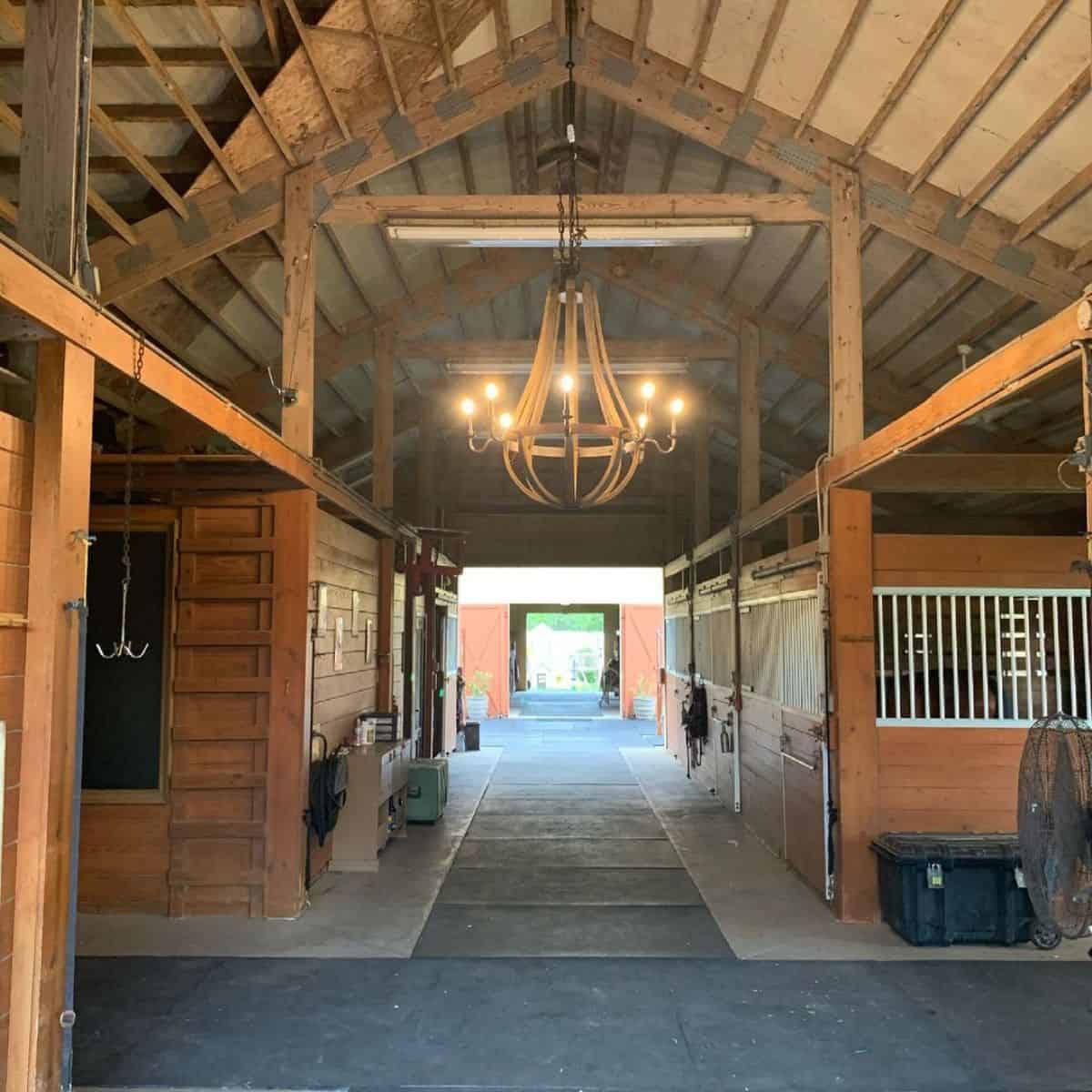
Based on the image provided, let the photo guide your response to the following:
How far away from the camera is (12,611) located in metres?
2.62

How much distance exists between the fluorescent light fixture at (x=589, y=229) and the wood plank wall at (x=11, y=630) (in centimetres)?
344

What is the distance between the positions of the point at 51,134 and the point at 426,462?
8.37m

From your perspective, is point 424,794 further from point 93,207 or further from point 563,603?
point 563,603

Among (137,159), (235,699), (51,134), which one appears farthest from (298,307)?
(51,134)

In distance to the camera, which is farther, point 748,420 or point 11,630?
point 748,420

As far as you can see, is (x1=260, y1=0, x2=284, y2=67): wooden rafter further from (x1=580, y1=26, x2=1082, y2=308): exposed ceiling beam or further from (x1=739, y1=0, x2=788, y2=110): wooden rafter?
(x1=739, y1=0, x2=788, y2=110): wooden rafter

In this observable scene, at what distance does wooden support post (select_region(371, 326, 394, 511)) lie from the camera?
8.14 metres

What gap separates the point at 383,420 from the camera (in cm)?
825

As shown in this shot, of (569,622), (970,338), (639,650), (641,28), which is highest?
(641,28)

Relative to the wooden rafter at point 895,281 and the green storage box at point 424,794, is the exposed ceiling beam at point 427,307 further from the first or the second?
the green storage box at point 424,794

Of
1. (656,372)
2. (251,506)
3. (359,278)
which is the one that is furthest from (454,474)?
(251,506)

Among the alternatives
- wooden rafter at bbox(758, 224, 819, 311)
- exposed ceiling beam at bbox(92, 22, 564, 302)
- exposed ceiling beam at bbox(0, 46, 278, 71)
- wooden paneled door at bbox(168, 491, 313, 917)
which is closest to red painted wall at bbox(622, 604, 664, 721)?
wooden rafter at bbox(758, 224, 819, 311)

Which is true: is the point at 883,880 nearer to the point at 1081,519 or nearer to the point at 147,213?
the point at 147,213

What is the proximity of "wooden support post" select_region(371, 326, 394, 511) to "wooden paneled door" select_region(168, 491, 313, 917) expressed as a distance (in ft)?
9.38
